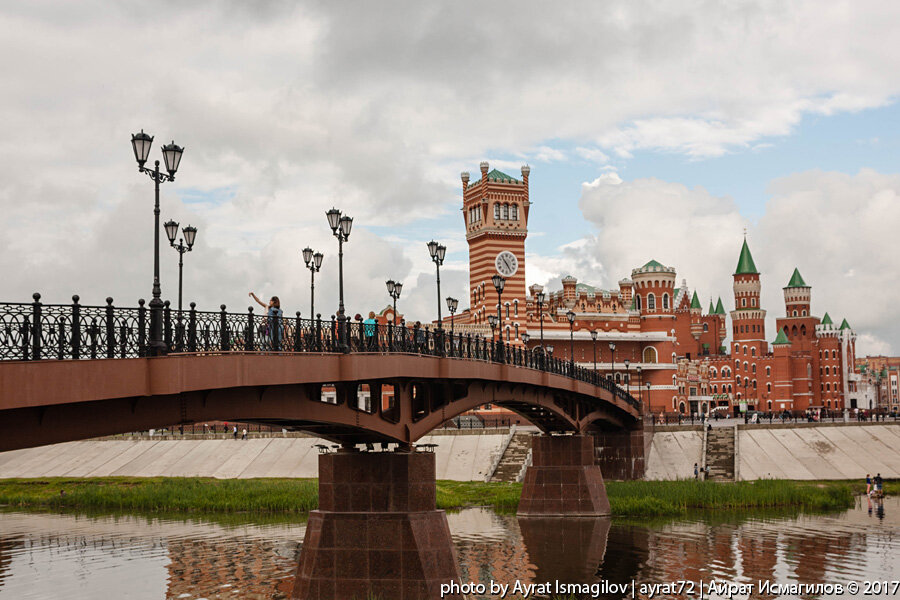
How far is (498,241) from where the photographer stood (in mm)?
88375

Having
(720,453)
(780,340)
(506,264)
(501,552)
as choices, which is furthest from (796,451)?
(780,340)

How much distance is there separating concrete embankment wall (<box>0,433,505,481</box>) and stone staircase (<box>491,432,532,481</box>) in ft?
3.03

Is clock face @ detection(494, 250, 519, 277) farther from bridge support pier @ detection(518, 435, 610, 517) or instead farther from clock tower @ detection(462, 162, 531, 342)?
bridge support pier @ detection(518, 435, 610, 517)

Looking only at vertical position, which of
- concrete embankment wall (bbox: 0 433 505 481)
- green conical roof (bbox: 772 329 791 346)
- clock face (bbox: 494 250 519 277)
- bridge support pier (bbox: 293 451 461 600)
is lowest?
concrete embankment wall (bbox: 0 433 505 481)

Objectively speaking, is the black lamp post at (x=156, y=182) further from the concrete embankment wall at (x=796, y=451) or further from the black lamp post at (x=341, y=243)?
the concrete embankment wall at (x=796, y=451)

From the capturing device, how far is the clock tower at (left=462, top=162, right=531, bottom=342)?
87.3m

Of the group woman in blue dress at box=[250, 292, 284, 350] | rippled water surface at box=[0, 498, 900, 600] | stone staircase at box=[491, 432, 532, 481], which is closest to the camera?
woman in blue dress at box=[250, 292, 284, 350]

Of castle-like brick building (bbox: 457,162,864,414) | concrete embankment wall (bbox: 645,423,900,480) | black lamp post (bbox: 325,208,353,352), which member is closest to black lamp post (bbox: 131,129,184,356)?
black lamp post (bbox: 325,208,353,352)

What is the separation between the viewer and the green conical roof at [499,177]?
89.0m

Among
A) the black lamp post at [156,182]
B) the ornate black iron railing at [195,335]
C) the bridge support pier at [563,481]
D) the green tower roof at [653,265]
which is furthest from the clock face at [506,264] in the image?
the black lamp post at [156,182]

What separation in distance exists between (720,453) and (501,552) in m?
34.0

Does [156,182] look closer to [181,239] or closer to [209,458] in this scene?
[181,239]

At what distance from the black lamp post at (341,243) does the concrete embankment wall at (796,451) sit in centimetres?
4078

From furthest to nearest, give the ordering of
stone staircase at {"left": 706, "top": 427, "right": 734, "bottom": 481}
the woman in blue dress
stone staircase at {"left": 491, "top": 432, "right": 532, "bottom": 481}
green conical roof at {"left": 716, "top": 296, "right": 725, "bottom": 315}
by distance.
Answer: green conical roof at {"left": 716, "top": 296, "right": 725, "bottom": 315} → stone staircase at {"left": 491, "top": 432, "right": 532, "bottom": 481} → stone staircase at {"left": 706, "top": 427, "right": 734, "bottom": 481} → the woman in blue dress
